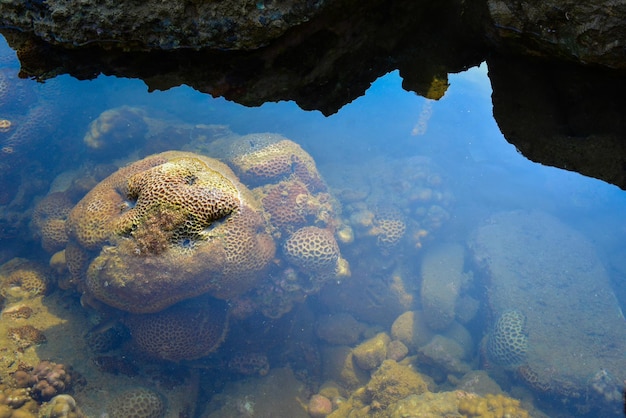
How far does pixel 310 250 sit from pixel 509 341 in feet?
18.3

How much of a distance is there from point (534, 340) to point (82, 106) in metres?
17.2

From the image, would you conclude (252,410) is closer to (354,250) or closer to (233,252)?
(233,252)

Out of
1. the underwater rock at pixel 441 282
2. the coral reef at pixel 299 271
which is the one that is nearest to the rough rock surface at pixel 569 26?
the coral reef at pixel 299 271

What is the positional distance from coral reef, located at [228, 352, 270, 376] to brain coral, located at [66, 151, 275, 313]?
1708 mm

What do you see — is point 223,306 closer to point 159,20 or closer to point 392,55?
point 392,55

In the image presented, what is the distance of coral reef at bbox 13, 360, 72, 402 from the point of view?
5293 millimetres

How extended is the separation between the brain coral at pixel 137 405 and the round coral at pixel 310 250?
3631mm

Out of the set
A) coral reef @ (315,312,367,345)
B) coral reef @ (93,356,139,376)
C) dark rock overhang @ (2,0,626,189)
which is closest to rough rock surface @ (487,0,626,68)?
dark rock overhang @ (2,0,626,189)

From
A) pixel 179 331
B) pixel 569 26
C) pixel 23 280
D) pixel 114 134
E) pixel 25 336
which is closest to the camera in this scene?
pixel 569 26

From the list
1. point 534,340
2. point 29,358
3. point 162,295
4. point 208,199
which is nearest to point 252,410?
point 162,295

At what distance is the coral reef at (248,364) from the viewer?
7.41 m

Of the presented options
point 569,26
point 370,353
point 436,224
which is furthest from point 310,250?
point 436,224

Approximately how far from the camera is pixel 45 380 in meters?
5.38

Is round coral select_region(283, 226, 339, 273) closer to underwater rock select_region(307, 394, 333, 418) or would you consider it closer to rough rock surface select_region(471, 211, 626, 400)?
underwater rock select_region(307, 394, 333, 418)
